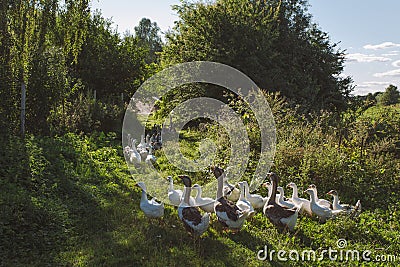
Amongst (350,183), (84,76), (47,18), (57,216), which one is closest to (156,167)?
(57,216)

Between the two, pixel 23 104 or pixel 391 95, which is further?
pixel 391 95

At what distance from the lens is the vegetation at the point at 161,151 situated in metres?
4.94

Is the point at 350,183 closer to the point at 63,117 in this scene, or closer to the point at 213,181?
the point at 213,181

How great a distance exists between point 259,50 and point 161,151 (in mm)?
6944

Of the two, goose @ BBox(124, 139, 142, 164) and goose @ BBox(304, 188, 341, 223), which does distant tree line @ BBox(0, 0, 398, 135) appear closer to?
goose @ BBox(124, 139, 142, 164)

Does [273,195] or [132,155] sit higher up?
[132,155]

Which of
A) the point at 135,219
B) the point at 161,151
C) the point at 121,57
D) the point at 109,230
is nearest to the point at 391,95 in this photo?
the point at 121,57

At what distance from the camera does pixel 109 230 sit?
5.30 m

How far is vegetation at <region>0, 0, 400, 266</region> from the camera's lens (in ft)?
16.2

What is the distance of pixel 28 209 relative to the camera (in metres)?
5.21

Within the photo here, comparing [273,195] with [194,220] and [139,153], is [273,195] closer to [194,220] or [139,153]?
[194,220]

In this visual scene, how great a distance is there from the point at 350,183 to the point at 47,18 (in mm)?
9194

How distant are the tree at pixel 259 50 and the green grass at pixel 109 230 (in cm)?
877

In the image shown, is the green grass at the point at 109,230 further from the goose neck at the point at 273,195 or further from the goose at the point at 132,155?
the goose at the point at 132,155
